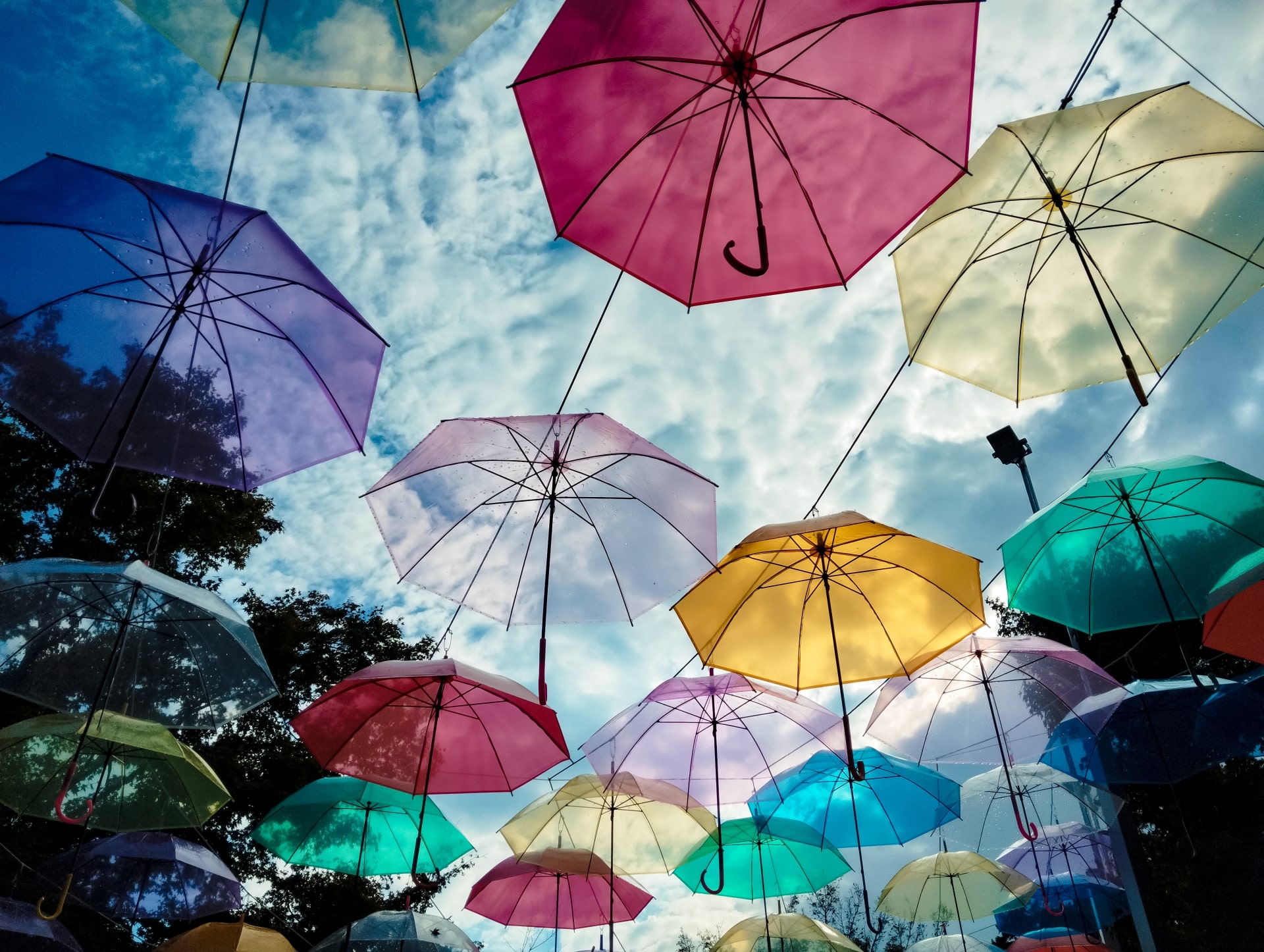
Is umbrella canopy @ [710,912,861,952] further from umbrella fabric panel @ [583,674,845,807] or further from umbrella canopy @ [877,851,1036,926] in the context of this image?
umbrella fabric panel @ [583,674,845,807]

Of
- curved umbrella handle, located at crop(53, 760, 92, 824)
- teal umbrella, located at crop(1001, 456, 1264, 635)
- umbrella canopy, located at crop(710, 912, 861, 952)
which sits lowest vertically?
Answer: umbrella canopy, located at crop(710, 912, 861, 952)

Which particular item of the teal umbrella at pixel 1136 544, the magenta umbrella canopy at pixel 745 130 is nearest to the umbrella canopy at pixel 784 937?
the teal umbrella at pixel 1136 544

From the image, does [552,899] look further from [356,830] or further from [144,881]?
[144,881]

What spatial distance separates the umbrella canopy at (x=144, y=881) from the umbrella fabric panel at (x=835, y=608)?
5384mm

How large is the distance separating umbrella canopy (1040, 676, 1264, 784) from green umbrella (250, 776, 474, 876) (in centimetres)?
594

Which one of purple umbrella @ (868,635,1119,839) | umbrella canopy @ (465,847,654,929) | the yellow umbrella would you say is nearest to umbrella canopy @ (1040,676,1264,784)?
purple umbrella @ (868,635,1119,839)

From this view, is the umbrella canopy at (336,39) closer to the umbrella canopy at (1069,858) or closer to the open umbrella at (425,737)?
the open umbrella at (425,737)

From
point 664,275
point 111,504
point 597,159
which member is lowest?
point 664,275

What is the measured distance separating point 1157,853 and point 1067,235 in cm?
997

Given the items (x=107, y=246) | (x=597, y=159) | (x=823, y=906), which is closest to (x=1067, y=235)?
(x=597, y=159)

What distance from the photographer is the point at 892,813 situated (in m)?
8.20

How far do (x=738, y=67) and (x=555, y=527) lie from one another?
384 cm

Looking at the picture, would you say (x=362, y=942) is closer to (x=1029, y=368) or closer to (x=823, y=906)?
(x=1029, y=368)

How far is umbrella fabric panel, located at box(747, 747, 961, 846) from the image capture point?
7.94 meters
